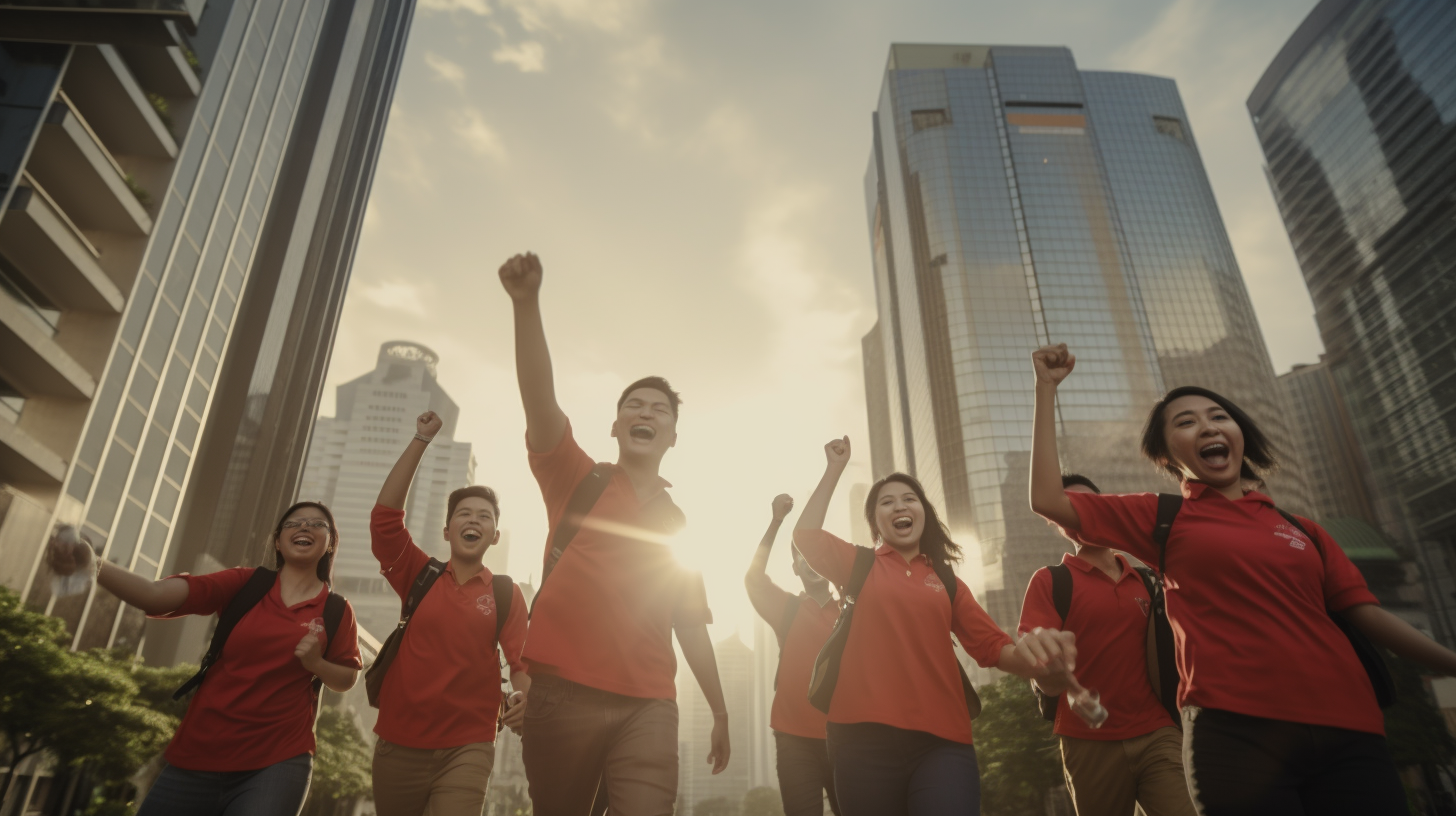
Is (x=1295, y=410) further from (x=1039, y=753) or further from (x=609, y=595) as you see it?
(x=609, y=595)

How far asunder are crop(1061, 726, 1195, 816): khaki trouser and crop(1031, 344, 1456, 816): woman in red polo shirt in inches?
63.9

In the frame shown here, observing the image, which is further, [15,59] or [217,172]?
[217,172]

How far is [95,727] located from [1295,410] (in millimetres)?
126851

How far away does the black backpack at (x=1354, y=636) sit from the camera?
2781 mm

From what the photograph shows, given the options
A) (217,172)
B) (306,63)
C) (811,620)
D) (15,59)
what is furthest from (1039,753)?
(306,63)

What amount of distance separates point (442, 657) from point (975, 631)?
120 inches

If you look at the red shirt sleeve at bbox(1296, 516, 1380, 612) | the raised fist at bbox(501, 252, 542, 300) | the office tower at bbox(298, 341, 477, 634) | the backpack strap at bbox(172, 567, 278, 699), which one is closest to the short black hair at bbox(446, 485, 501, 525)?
the backpack strap at bbox(172, 567, 278, 699)

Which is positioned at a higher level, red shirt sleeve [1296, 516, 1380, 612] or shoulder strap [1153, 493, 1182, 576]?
shoulder strap [1153, 493, 1182, 576]

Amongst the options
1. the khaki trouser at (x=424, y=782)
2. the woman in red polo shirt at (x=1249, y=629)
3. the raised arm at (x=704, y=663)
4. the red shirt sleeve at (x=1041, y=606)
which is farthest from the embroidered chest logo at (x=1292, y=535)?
the khaki trouser at (x=424, y=782)

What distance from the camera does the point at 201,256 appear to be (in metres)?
27.4

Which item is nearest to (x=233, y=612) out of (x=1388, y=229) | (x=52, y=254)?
(x=52, y=254)

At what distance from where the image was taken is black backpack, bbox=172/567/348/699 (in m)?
3.99

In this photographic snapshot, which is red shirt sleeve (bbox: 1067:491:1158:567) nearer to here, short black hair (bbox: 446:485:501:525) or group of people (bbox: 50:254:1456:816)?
group of people (bbox: 50:254:1456:816)

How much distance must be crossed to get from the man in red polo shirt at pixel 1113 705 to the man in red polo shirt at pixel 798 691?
1.89 m
